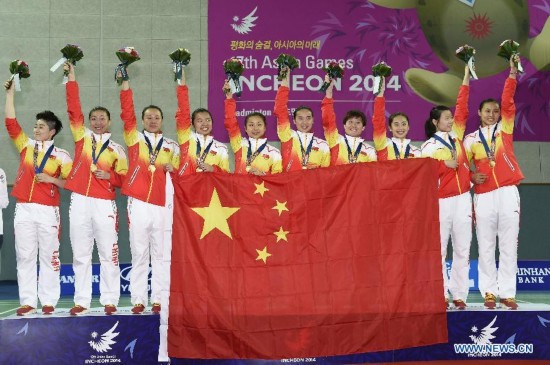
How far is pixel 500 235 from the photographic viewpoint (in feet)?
21.8

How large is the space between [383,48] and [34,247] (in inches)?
290

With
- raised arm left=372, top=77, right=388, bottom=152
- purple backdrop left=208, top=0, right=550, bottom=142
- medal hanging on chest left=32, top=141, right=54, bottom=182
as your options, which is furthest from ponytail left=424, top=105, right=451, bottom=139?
purple backdrop left=208, top=0, right=550, bottom=142

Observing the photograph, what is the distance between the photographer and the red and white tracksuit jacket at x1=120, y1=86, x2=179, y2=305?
6609 mm

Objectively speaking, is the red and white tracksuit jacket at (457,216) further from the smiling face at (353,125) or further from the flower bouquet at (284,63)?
the flower bouquet at (284,63)

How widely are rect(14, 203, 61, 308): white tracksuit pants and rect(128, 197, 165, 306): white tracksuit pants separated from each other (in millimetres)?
734

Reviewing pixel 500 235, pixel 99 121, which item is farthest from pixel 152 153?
pixel 500 235

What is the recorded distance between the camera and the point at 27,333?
5910 millimetres

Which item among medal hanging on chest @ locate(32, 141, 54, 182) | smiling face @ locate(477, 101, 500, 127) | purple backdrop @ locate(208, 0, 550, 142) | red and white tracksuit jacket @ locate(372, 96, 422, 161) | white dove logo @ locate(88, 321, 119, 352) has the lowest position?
white dove logo @ locate(88, 321, 119, 352)

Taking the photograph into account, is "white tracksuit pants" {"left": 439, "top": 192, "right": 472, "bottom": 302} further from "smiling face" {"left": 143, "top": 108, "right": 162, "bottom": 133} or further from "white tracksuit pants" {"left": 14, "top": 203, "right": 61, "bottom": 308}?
"white tracksuit pants" {"left": 14, "top": 203, "right": 61, "bottom": 308}

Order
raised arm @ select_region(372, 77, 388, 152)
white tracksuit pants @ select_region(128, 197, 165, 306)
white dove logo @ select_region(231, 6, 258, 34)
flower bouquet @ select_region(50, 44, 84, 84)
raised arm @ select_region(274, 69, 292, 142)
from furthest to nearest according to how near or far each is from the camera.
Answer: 1. white dove logo @ select_region(231, 6, 258, 34)
2. raised arm @ select_region(274, 69, 292, 142)
3. raised arm @ select_region(372, 77, 388, 152)
4. white tracksuit pants @ select_region(128, 197, 165, 306)
5. flower bouquet @ select_region(50, 44, 84, 84)

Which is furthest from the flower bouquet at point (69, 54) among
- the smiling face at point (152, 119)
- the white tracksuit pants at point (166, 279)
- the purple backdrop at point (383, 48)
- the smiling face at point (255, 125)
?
the purple backdrop at point (383, 48)

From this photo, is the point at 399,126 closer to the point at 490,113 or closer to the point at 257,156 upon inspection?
the point at 490,113

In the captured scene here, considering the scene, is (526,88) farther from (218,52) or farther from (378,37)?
(218,52)

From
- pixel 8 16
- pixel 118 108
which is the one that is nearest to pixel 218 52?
pixel 118 108
